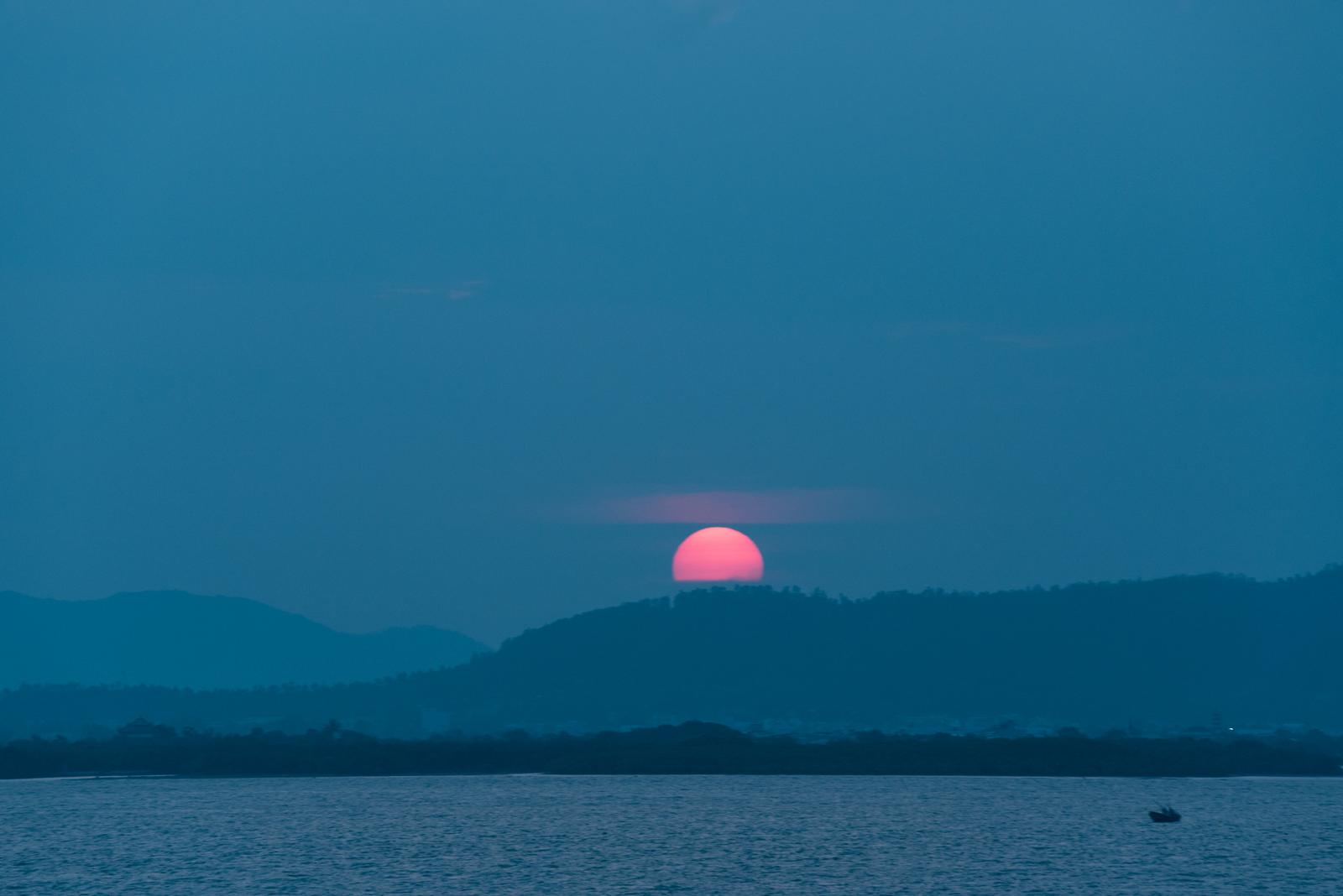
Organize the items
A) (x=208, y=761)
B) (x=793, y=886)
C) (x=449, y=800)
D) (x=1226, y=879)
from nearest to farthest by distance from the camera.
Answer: (x=793, y=886) → (x=1226, y=879) → (x=449, y=800) → (x=208, y=761)

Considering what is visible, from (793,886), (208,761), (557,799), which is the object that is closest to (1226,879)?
(793,886)

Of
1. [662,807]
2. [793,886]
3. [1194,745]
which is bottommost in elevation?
[793,886]

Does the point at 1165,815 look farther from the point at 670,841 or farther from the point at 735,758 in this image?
the point at 735,758

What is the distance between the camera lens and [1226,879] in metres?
80.5

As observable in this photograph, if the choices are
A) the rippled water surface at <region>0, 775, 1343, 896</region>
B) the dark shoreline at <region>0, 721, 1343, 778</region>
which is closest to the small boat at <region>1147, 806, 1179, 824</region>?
the rippled water surface at <region>0, 775, 1343, 896</region>

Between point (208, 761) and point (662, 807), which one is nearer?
point (662, 807)

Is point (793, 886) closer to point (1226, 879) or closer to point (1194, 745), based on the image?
point (1226, 879)

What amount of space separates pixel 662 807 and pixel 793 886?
59675 mm

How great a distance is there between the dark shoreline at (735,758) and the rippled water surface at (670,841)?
1658 centimetres

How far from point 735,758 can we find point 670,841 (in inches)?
3642

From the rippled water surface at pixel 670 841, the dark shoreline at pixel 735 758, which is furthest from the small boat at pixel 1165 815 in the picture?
the dark shoreline at pixel 735 758

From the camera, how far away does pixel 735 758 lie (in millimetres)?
191000

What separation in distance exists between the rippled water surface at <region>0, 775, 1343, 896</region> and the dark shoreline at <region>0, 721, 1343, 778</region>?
1658 cm

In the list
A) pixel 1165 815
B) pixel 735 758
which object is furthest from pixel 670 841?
pixel 735 758
